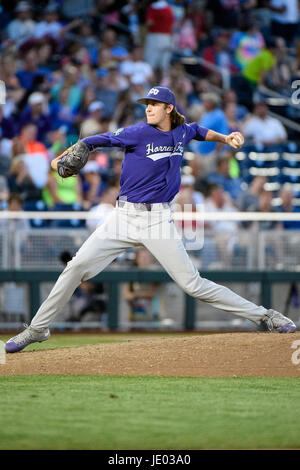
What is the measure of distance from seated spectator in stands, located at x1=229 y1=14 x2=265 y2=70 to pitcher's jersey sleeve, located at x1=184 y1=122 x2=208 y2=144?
432 inches

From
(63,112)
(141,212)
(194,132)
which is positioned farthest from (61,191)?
(141,212)

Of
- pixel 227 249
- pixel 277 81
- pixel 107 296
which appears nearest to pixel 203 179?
pixel 227 249

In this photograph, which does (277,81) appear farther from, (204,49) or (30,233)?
(30,233)

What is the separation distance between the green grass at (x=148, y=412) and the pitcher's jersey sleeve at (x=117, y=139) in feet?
6.04

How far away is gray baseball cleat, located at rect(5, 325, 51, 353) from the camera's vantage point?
7745 mm

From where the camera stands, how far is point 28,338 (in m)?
7.79

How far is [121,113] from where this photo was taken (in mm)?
15570

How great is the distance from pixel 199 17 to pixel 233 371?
12927 millimetres

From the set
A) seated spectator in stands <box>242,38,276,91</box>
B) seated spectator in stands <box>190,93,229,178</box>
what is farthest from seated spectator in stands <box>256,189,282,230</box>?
seated spectator in stands <box>242,38,276,91</box>

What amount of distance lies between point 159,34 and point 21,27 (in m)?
2.71

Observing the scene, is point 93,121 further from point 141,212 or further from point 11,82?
point 141,212

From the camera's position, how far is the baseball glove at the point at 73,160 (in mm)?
7387

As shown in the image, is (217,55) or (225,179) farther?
(217,55)

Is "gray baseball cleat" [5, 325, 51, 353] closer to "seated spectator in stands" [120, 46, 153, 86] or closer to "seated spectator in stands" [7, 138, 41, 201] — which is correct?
"seated spectator in stands" [7, 138, 41, 201]
